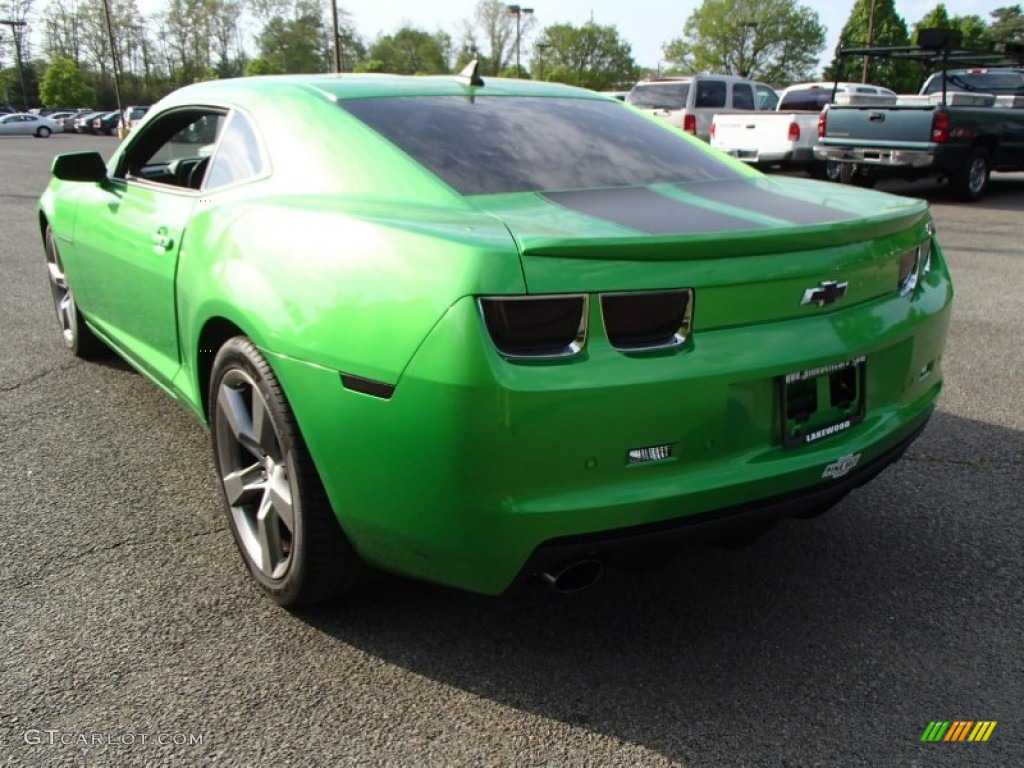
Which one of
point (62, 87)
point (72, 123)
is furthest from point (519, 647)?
point (62, 87)

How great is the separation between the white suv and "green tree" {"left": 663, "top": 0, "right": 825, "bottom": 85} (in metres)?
63.0

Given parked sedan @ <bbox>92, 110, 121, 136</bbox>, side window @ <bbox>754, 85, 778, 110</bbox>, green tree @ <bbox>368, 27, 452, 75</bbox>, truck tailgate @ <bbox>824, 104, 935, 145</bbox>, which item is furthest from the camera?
green tree @ <bbox>368, 27, 452, 75</bbox>

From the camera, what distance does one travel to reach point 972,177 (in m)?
12.4

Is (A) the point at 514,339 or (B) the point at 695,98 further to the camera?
(B) the point at 695,98

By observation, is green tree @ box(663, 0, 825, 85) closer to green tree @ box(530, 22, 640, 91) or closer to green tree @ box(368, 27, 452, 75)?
green tree @ box(530, 22, 640, 91)

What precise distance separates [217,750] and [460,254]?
4.05 ft

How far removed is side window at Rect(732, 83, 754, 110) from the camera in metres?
18.0

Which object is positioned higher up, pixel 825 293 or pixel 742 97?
pixel 742 97

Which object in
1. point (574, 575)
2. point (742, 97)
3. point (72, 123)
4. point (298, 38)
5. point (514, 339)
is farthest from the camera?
point (298, 38)

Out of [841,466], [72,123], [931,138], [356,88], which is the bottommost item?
[72,123]

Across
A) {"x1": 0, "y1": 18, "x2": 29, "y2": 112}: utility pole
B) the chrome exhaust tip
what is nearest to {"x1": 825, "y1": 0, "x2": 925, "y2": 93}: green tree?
the chrome exhaust tip

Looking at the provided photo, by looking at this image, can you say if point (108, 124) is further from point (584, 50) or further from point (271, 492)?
point (271, 492)

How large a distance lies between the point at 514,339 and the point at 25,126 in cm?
5841

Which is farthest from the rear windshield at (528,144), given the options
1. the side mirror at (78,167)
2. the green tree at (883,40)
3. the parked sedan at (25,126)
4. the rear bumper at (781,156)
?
the parked sedan at (25,126)
